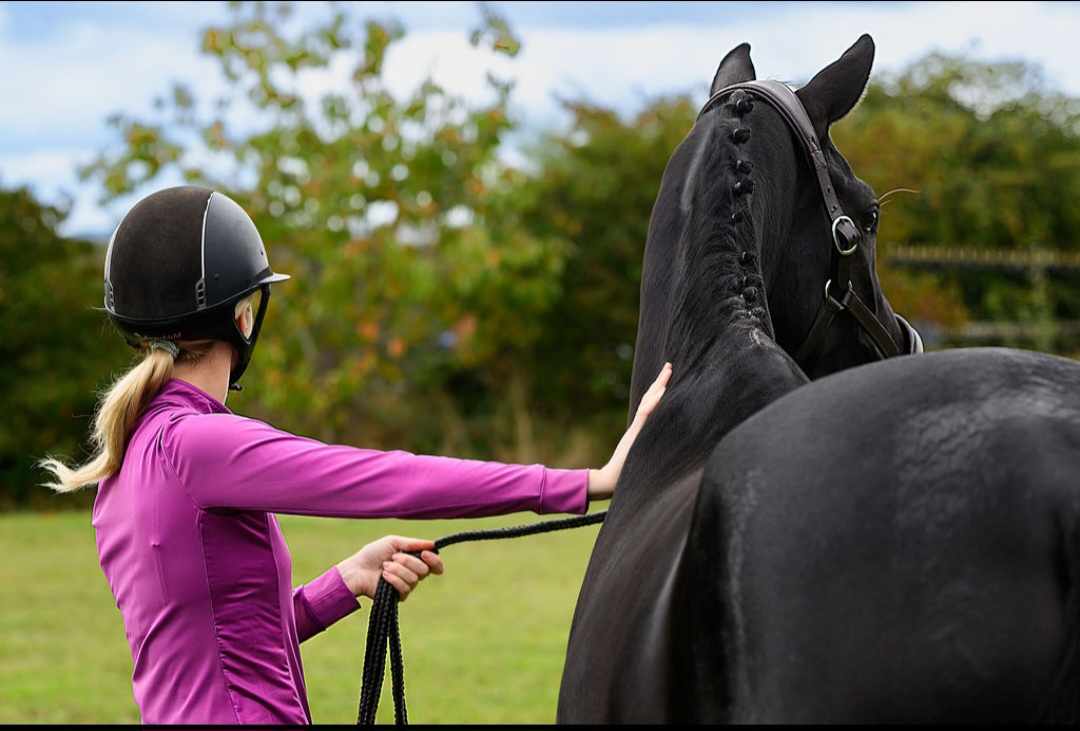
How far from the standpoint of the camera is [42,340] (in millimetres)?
17891

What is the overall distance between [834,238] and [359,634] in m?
7.71

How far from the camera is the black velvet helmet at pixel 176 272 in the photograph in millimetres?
2516

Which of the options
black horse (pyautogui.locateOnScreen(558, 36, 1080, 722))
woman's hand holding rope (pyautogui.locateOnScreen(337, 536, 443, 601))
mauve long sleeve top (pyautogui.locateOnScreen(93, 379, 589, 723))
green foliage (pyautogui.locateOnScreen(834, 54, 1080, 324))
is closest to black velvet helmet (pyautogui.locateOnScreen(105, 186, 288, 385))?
mauve long sleeve top (pyautogui.locateOnScreen(93, 379, 589, 723))

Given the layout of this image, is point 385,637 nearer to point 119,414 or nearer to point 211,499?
point 211,499

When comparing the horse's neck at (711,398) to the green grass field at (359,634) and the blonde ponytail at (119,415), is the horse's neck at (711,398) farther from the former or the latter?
the green grass field at (359,634)

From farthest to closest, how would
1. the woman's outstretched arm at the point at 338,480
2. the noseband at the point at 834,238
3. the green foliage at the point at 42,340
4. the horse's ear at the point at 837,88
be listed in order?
1. the green foliage at the point at 42,340
2. the horse's ear at the point at 837,88
3. the noseband at the point at 834,238
4. the woman's outstretched arm at the point at 338,480

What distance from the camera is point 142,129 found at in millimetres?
20375

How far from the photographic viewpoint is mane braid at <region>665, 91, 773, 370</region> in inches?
96.0

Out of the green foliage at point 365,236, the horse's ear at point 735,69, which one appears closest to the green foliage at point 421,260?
the green foliage at point 365,236

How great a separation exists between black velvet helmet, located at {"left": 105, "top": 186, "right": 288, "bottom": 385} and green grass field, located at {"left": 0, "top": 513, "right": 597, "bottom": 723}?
440 centimetres

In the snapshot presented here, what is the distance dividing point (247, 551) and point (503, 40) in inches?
713

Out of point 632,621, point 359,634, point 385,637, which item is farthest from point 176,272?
point 359,634

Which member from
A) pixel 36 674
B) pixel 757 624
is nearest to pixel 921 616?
pixel 757 624

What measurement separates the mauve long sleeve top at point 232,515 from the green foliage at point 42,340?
16.0 metres
